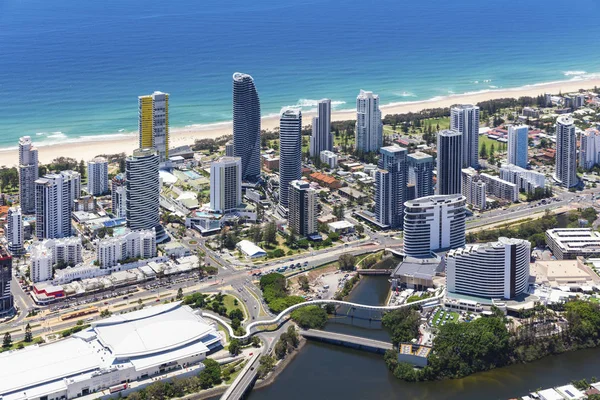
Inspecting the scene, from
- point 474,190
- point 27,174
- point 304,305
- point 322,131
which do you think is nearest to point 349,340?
point 304,305

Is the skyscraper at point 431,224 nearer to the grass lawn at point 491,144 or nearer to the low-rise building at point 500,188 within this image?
the low-rise building at point 500,188

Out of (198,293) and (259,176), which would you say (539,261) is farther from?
(259,176)

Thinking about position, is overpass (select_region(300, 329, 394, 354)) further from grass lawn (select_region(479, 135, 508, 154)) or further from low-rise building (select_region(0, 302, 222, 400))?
grass lawn (select_region(479, 135, 508, 154))

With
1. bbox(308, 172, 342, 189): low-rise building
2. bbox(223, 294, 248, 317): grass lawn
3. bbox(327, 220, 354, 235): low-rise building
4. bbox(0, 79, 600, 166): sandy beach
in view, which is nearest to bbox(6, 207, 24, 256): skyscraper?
bbox(223, 294, 248, 317): grass lawn

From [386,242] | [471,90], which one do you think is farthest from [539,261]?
[471,90]

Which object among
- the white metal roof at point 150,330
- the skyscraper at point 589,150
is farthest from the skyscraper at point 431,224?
the skyscraper at point 589,150

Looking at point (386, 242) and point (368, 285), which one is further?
point (386, 242)
